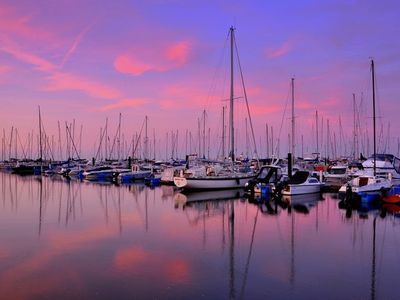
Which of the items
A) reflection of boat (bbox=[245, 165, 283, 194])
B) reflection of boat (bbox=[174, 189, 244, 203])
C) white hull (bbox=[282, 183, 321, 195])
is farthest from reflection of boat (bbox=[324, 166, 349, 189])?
reflection of boat (bbox=[174, 189, 244, 203])

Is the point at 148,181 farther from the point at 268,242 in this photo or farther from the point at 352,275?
the point at 352,275

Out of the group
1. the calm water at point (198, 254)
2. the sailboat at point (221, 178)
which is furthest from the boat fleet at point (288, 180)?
the calm water at point (198, 254)

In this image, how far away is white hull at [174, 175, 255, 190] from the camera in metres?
43.0

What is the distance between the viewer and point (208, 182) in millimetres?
43562

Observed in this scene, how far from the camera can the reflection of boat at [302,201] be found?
101 ft

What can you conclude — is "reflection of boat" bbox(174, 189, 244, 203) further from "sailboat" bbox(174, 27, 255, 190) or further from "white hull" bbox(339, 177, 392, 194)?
"white hull" bbox(339, 177, 392, 194)

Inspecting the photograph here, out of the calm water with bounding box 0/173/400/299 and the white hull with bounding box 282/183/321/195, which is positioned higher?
the white hull with bounding box 282/183/321/195

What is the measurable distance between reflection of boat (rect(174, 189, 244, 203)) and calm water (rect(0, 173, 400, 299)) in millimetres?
7141

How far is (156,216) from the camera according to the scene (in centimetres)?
2659

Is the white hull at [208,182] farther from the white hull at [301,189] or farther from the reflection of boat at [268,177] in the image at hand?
A: the white hull at [301,189]

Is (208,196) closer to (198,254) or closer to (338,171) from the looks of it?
(338,171)

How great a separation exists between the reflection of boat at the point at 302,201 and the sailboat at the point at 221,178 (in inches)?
304

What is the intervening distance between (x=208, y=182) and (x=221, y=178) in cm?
141

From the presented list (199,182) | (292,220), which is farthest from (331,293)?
(199,182)
